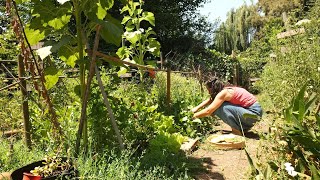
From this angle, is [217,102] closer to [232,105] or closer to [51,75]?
[232,105]

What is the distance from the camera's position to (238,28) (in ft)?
74.3

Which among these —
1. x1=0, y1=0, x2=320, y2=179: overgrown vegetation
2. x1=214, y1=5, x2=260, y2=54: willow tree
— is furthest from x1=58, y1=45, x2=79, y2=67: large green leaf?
x1=214, y1=5, x2=260, y2=54: willow tree

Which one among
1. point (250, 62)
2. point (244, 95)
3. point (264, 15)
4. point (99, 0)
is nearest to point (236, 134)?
point (244, 95)

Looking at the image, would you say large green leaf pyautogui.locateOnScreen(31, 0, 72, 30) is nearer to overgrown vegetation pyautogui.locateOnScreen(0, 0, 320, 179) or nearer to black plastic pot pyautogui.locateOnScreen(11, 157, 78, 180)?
overgrown vegetation pyautogui.locateOnScreen(0, 0, 320, 179)

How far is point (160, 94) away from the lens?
4.81 meters

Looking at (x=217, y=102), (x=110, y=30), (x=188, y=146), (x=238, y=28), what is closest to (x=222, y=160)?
(x=188, y=146)

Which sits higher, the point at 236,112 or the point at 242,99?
the point at 242,99

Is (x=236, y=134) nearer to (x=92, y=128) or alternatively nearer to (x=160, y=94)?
(x=160, y=94)

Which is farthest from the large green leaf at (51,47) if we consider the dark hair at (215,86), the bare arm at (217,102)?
the dark hair at (215,86)

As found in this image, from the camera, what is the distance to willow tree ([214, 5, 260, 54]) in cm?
2216

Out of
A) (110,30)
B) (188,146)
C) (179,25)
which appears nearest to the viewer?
(110,30)

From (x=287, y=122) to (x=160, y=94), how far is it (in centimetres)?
320

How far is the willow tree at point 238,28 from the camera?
72.7 feet

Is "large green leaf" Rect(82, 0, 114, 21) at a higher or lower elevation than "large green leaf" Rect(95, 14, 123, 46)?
higher
